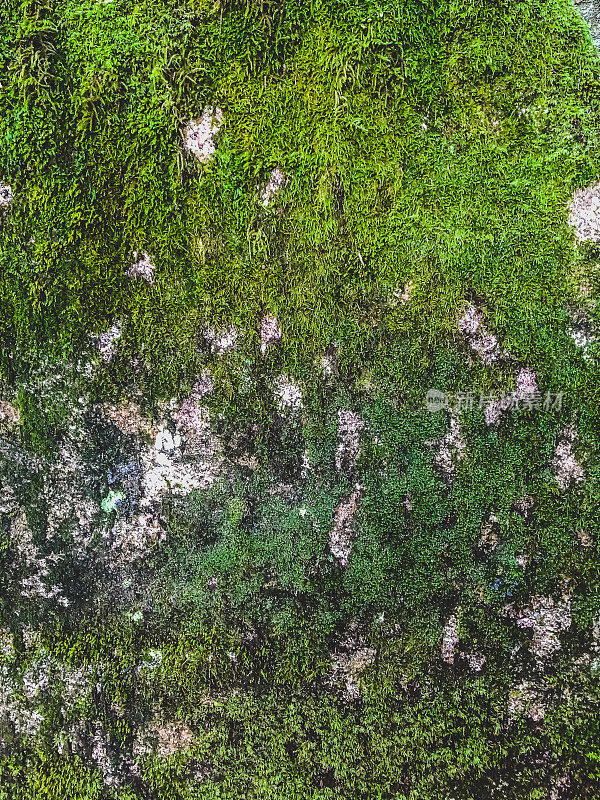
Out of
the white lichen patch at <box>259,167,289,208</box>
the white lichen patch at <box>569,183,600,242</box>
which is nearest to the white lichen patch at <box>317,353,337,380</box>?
the white lichen patch at <box>259,167,289,208</box>

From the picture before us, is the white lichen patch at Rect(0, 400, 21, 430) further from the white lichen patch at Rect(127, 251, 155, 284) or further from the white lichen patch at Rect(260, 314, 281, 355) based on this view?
the white lichen patch at Rect(260, 314, 281, 355)

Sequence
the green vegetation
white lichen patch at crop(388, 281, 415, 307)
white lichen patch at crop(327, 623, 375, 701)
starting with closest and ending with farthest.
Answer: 1. the green vegetation
2. white lichen patch at crop(388, 281, 415, 307)
3. white lichen patch at crop(327, 623, 375, 701)

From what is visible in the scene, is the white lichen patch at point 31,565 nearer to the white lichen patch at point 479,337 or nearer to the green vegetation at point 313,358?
the green vegetation at point 313,358

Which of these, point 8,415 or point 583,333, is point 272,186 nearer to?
point 583,333

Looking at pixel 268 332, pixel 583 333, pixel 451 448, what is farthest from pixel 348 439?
pixel 583 333

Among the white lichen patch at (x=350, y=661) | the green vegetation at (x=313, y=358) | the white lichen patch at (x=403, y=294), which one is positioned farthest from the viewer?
the white lichen patch at (x=350, y=661)

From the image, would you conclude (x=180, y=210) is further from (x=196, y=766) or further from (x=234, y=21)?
(x=196, y=766)

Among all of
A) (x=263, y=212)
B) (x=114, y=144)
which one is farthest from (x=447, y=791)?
(x=114, y=144)

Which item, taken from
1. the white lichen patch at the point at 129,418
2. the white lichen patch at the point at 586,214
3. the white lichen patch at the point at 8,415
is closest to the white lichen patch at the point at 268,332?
the white lichen patch at the point at 129,418
